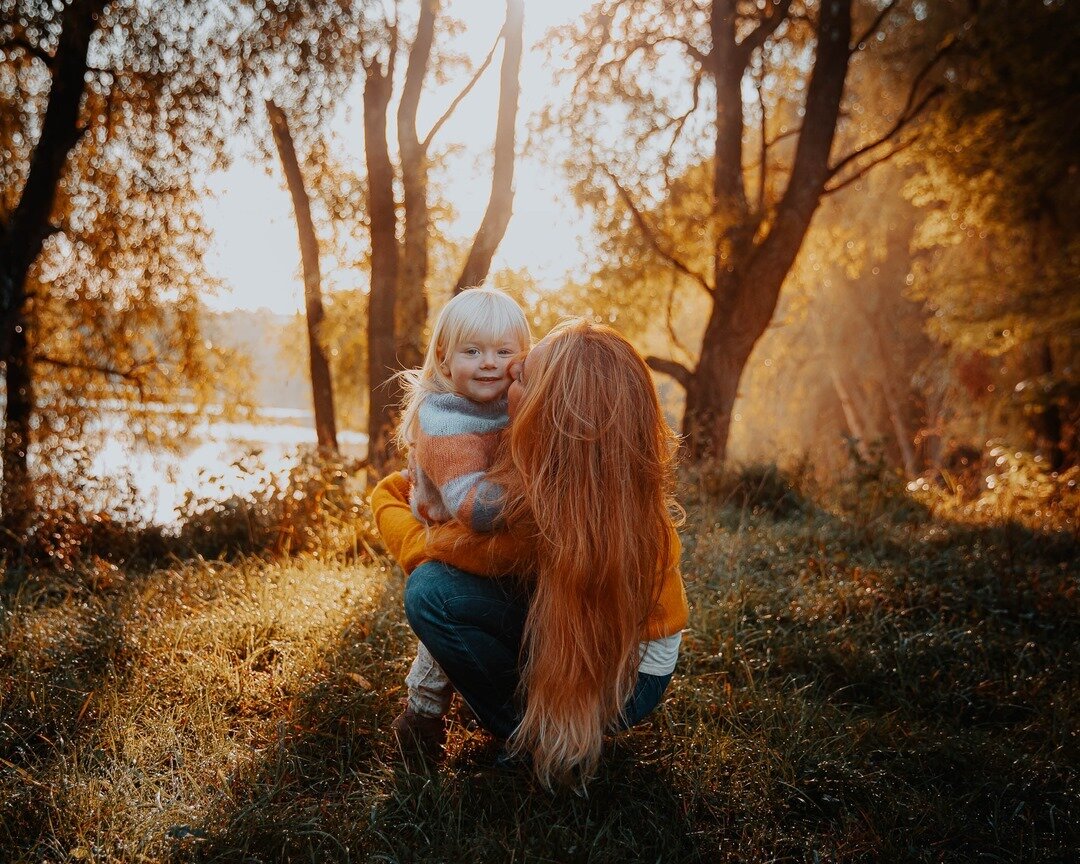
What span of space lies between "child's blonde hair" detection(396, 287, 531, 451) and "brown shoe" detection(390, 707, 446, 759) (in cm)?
84

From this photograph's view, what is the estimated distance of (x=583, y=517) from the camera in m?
1.92

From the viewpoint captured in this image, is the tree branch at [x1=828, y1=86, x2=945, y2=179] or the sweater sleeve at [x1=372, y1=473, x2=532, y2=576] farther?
the tree branch at [x1=828, y1=86, x2=945, y2=179]

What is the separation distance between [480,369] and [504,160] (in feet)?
15.0

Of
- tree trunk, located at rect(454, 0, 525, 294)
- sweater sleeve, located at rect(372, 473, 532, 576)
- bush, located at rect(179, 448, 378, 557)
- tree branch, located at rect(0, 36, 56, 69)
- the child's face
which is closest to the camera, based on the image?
sweater sleeve, located at rect(372, 473, 532, 576)

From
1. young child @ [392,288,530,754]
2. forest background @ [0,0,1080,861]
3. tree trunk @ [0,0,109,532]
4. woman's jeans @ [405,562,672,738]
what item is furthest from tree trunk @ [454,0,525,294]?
woman's jeans @ [405,562,672,738]

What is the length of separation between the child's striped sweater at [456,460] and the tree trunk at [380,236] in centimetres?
406

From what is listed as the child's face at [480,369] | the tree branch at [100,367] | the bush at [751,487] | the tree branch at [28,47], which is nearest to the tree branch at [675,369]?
the bush at [751,487]

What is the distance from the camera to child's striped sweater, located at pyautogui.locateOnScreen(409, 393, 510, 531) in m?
1.99

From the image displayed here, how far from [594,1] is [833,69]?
10.5 ft

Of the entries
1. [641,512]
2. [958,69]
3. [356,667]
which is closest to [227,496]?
[356,667]

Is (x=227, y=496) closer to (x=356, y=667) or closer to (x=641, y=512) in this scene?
(x=356, y=667)

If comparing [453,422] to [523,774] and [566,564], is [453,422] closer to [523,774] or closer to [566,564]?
[566,564]

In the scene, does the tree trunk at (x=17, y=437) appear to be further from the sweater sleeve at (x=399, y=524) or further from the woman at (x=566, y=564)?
the woman at (x=566, y=564)

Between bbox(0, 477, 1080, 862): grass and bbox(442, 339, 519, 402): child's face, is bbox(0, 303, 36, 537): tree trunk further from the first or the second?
bbox(442, 339, 519, 402): child's face
